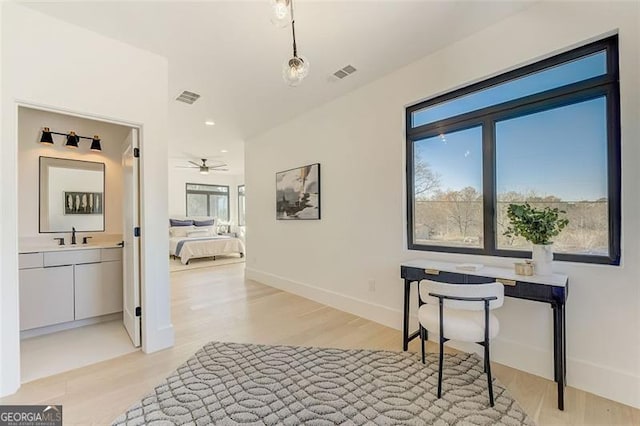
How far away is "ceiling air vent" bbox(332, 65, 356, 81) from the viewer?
10.0ft

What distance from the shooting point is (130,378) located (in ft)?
7.09

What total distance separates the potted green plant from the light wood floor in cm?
86

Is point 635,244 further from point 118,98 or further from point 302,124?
point 118,98

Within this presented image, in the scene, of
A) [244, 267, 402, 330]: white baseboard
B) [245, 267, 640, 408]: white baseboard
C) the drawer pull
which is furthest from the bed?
the drawer pull

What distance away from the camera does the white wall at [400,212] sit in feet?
6.04

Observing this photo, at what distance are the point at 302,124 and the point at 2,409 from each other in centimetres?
409

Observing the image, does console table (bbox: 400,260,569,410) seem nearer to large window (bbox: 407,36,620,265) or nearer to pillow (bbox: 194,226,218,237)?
large window (bbox: 407,36,620,265)

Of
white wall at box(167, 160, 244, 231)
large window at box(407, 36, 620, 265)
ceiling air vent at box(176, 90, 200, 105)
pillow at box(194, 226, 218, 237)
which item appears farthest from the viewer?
white wall at box(167, 160, 244, 231)

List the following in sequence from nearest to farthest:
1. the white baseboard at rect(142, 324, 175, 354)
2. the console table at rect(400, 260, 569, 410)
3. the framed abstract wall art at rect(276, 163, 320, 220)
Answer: the console table at rect(400, 260, 569, 410)
the white baseboard at rect(142, 324, 175, 354)
the framed abstract wall art at rect(276, 163, 320, 220)

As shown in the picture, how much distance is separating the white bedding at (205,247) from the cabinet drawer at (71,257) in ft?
12.9

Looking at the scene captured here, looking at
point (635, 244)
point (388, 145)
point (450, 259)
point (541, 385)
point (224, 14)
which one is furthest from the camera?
point (388, 145)

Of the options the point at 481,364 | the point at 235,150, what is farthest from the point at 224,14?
the point at 235,150

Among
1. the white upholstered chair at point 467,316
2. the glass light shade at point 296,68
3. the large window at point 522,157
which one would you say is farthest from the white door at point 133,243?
the large window at point 522,157

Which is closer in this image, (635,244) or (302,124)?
(635,244)
